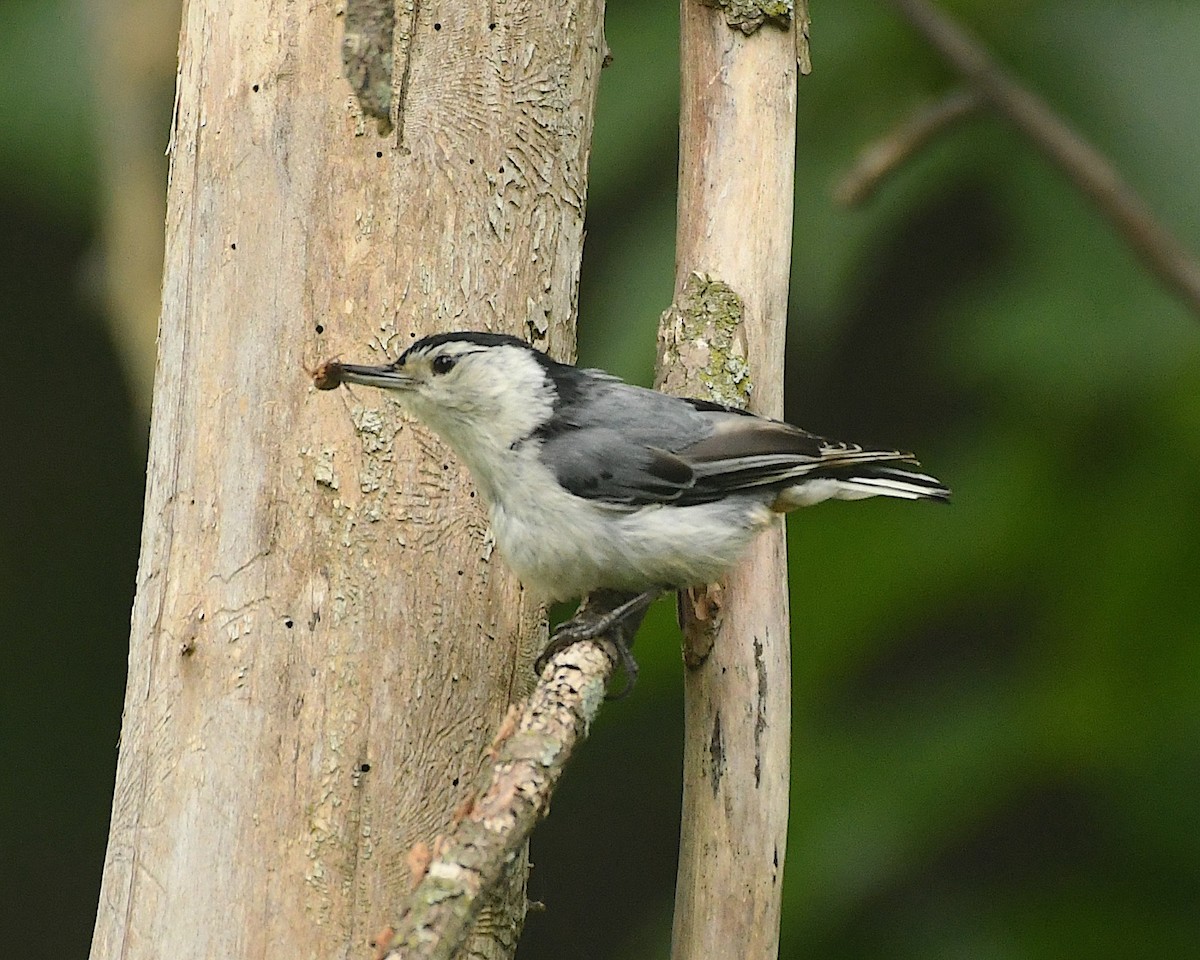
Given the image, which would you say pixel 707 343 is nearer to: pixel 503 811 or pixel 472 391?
pixel 472 391

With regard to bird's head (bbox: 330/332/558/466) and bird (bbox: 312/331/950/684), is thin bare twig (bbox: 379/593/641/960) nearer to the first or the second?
bird (bbox: 312/331/950/684)

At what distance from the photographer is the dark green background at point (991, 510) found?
332cm

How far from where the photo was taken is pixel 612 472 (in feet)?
8.89

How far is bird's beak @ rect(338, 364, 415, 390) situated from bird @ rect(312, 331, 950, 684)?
0.10 m

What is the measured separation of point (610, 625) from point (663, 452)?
12.2 inches

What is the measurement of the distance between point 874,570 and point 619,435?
91cm

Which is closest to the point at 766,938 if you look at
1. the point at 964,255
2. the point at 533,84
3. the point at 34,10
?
the point at 533,84

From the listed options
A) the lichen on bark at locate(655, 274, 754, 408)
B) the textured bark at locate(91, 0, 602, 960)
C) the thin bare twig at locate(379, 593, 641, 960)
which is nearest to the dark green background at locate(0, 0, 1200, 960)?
the lichen on bark at locate(655, 274, 754, 408)

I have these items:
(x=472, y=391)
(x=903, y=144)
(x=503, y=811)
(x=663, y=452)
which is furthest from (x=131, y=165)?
(x=503, y=811)

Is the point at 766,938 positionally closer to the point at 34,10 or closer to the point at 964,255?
the point at 964,255

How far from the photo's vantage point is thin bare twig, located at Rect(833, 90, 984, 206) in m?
2.87

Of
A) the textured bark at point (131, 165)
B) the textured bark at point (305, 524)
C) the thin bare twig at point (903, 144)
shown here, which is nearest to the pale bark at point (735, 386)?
the thin bare twig at point (903, 144)

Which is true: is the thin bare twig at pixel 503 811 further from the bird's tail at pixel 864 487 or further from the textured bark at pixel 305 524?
the bird's tail at pixel 864 487

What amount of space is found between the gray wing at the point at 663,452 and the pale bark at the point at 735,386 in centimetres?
8
